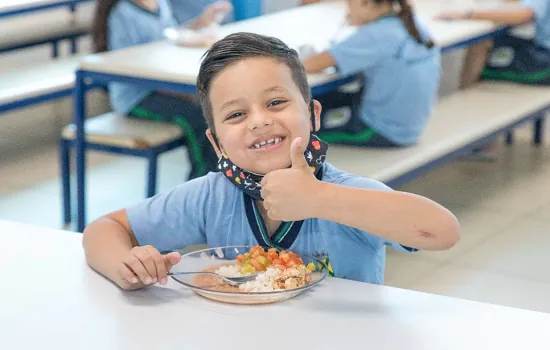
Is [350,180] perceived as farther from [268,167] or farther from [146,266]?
[146,266]

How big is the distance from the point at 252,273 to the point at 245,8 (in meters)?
4.33

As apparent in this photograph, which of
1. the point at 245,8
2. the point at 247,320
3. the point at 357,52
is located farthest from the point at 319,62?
the point at 245,8

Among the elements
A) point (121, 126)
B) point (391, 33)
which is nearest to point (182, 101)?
point (121, 126)

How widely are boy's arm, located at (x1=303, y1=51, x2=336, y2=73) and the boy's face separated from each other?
1766 millimetres

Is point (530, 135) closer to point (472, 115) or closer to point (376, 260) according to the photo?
point (472, 115)

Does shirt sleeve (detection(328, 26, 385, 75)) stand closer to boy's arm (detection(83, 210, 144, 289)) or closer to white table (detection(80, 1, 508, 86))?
white table (detection(80, 1, 508, 86))

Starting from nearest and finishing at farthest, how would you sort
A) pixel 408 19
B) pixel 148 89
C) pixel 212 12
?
pixel 408 19 < pixel 148 89 < pixel 212 12

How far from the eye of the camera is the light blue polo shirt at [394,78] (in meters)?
3.64

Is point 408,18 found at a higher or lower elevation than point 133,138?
higher

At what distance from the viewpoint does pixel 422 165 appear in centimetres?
367

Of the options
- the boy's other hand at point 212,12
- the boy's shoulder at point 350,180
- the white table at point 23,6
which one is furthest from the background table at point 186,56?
the boy's shoulder at point 350,180

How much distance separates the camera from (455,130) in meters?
4.01

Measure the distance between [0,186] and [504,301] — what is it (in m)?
2.52

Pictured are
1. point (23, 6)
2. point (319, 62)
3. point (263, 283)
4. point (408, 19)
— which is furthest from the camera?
point (23, 6)
